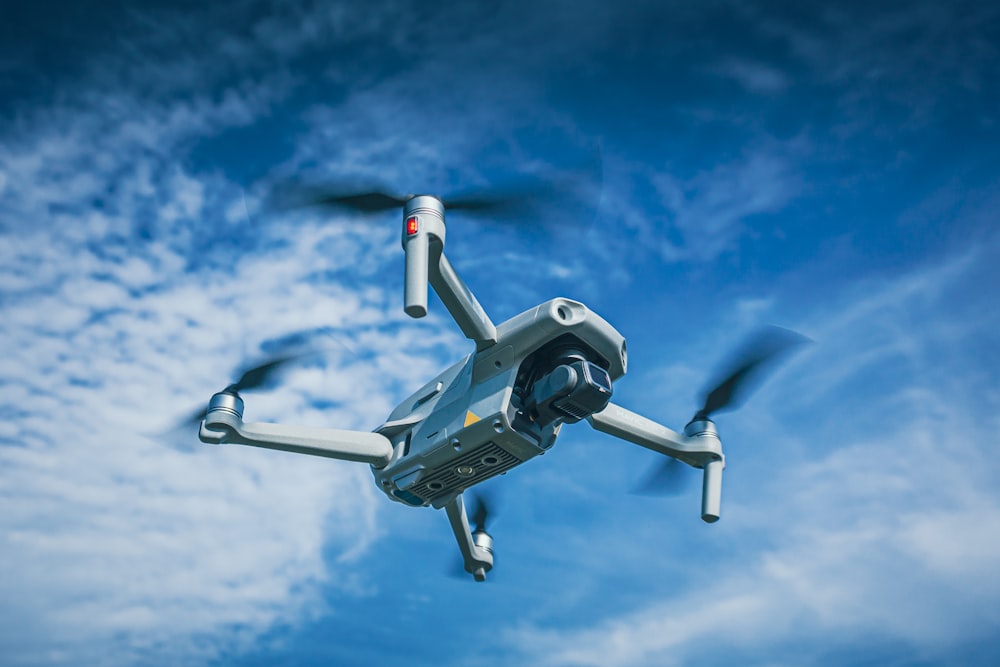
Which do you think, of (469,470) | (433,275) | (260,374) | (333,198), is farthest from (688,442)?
(333,198)

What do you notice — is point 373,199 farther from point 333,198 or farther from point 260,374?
point 260,374

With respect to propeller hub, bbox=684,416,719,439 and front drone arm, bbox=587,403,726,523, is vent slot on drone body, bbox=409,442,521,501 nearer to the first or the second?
front drone arm, bbox=587,403,726,523

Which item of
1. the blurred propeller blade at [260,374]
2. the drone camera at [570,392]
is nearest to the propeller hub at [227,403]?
the blurred propeller blade at [260,374]

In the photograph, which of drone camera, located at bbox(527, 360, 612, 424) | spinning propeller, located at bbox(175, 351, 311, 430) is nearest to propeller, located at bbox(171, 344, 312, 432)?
spinning propeller, located at bbox(175, 351, 311, 430)

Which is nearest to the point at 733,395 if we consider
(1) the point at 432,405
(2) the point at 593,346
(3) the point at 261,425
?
(2) the point at 593,346

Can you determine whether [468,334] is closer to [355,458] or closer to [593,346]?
[593,346]

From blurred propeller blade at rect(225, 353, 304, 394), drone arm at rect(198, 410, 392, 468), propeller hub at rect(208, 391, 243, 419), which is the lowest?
drone arm at rect(198, 410, 392, 468)
